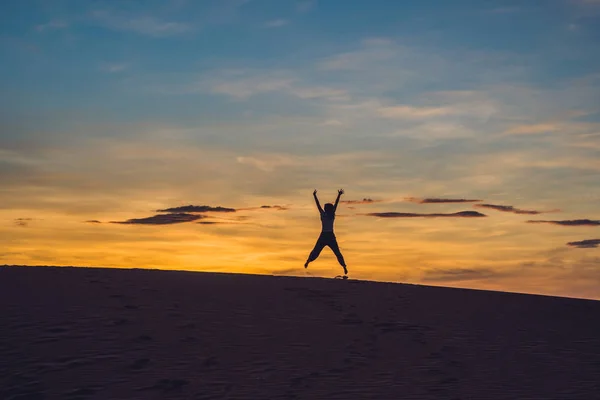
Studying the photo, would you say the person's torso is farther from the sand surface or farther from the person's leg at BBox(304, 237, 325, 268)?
the sand surface

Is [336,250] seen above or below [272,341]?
above

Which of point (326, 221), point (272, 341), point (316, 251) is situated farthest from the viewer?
point (316, 251)

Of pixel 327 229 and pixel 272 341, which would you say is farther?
pixel 327 229

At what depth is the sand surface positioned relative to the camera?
9703mm

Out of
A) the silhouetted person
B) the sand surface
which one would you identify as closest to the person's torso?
the silhouetted person

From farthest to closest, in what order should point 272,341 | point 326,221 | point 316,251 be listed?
point 316,251
point 326,221
point 272,341

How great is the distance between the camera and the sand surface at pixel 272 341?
9703mm

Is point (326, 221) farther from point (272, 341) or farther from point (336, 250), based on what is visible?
point (272, 341)

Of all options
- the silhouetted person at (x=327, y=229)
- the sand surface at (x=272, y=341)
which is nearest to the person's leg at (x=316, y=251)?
the silhouetted person at (x=327, y=229)

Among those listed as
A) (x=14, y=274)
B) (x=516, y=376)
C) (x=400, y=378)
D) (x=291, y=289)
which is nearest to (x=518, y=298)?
(x=291, y=289)

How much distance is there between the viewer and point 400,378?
10375mm

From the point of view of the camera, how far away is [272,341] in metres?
11.7

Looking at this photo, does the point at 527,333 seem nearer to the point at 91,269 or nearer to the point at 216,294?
the point at 216,294

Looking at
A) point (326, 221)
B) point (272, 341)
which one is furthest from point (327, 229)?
point (272, 341)
